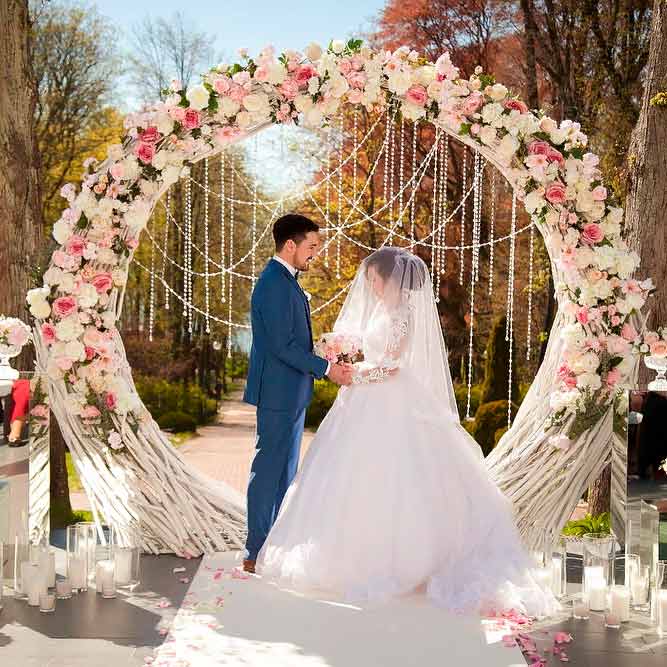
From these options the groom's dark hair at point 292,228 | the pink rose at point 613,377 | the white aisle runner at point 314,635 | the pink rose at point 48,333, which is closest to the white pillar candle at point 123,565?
the white aisle runner at point 314,635

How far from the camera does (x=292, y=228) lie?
4660 millimetres

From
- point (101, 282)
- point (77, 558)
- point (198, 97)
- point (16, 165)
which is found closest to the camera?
point (77, 558)

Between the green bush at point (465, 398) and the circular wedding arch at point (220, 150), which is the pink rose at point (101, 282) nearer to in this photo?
the circular wedding arch at point (220, 150)

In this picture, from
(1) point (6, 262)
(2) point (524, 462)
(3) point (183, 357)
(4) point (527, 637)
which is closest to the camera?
(4) point (527, 637)

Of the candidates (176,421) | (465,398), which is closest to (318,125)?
(465,398)

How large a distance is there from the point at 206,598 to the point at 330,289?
1055 centimetres

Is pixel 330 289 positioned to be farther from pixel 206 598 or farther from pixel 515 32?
pixel 206 598

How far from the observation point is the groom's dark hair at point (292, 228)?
4656 mm

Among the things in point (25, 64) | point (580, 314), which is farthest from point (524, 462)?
point (25, 64)

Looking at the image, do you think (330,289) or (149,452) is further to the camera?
(330,289)

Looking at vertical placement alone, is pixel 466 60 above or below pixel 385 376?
above

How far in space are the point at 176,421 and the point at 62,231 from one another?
10.2 metres

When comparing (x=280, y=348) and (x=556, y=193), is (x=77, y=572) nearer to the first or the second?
(x=280, y=348)

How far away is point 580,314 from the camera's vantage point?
4910 millimetres
